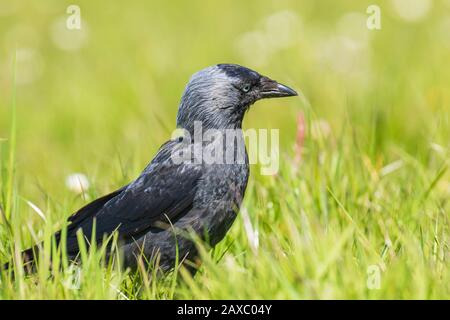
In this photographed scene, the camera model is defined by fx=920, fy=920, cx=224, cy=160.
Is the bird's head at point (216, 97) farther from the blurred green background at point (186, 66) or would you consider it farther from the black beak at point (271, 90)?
the blurred green background at point (186, 66)

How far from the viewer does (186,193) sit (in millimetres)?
4312

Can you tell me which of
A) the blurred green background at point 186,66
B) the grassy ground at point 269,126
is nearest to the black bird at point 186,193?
the grassy ground at point 269,126

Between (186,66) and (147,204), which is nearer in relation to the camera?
(147,204)

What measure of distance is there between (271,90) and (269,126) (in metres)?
2.38

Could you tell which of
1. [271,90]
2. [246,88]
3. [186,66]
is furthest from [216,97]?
[186,66]

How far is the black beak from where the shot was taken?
4.71 metres

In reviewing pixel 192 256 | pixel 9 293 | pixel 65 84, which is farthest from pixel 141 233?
pixel 65 84

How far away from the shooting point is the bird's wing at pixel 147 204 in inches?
171

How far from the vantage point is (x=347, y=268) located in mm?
3480

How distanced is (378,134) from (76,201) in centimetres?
205

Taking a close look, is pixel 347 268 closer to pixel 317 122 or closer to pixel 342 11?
pixel 317 122

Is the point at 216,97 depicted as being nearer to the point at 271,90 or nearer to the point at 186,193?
the point at 271,90

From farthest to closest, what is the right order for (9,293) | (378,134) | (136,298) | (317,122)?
(378,134) < (317,122) < (136,298) < (9,293)

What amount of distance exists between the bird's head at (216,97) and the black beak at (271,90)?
0.08 m
